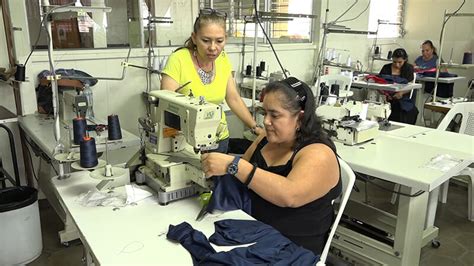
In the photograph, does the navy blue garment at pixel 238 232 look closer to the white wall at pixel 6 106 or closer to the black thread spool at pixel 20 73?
the black thread spool at pixel 20 73

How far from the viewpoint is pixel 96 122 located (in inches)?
106

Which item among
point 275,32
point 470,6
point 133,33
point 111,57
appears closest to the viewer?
point 111,57

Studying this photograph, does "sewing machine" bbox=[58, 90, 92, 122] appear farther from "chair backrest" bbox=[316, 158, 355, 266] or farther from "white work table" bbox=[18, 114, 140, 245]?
"chair backrest" bbox=[316, 158, 355, 266]

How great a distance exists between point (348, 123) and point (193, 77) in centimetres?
96

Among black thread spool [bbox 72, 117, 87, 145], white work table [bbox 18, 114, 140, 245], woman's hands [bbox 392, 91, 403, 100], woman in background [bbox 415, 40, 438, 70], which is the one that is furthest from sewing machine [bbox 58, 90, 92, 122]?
woman in background [bbox 415, 40, 438, 70]

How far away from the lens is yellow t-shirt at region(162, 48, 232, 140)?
6.42 ft

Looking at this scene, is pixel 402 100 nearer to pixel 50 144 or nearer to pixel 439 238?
pixel 439 238

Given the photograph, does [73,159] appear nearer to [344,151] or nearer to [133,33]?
[344,151]

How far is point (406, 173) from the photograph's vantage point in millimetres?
1871

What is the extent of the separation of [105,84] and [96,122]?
708 mm

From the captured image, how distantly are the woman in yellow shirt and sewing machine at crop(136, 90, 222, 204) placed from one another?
0.91 feet

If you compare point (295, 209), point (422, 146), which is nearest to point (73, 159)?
point (295, 209)

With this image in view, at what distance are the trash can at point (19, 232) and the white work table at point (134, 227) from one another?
2.58 feet

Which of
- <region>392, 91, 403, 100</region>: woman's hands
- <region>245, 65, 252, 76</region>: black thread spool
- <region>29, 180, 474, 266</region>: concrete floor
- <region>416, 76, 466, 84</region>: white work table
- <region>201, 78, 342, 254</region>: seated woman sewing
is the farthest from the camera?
<region>416, 76, 466, 84</region>: white work table
